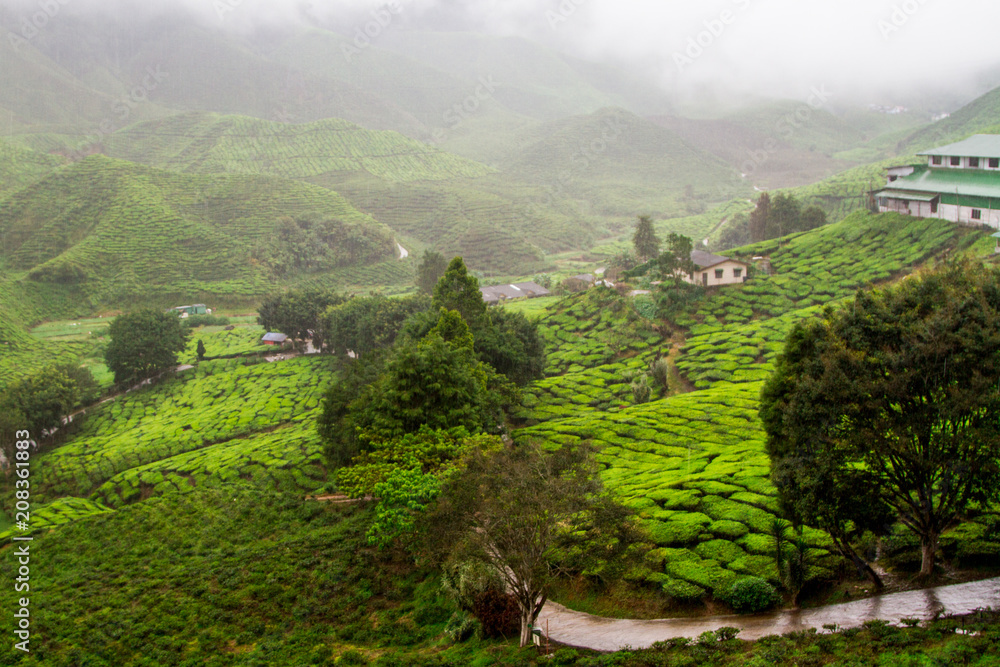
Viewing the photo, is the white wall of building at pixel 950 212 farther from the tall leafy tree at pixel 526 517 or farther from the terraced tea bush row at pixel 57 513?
the terraced tea bush row at pixel 57 513

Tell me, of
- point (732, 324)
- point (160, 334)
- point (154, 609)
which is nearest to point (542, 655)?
point (154, 609)

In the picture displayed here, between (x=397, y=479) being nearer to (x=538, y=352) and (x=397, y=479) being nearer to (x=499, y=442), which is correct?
(x=499, y=442)

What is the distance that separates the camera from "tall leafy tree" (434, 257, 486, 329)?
126 ft

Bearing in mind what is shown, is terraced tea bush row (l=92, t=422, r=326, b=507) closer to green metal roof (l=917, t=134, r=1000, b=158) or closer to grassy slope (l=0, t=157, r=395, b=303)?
green metal roof (l=917, t=134, r=1000, b=158)

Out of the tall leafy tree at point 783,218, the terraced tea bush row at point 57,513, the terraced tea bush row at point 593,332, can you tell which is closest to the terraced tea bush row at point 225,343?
the terraced tea bush row at point 57,513

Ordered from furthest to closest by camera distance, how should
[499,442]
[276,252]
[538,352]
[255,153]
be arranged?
1. [255,153]
2. [276,252]
3. [538,352]
4. [499,442]

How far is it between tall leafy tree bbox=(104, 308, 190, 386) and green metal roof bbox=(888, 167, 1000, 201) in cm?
6037

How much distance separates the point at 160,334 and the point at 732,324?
1834 inches

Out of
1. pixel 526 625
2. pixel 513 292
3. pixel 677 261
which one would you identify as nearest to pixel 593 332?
pixel 677 261

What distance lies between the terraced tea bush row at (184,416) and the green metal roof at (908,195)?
151 feet

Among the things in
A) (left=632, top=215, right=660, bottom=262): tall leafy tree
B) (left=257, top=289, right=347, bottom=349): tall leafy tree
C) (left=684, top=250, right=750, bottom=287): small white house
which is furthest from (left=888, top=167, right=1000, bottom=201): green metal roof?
(left=257, top=289, right=347, bottom=349): tall leafy tree

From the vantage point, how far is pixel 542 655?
1508 cm

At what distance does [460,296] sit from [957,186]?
118ft

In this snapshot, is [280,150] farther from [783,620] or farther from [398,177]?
[783,620]
